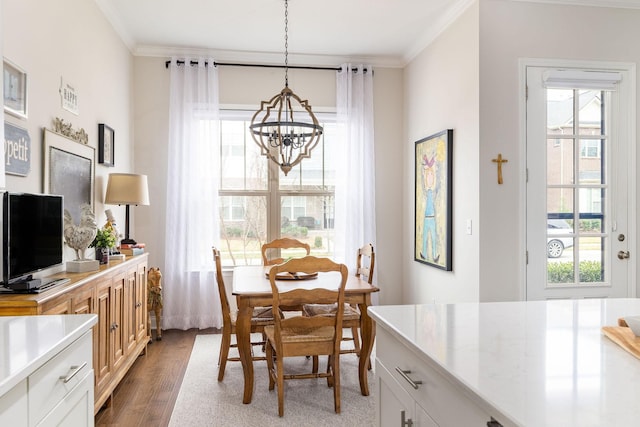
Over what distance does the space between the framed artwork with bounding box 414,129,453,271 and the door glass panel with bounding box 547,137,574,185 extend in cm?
78

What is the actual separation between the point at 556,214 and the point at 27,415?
11.8 ft

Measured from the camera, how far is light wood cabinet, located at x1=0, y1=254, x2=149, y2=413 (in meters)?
2.01

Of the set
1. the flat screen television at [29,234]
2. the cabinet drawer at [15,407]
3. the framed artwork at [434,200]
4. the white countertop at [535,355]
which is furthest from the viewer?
the framed artwork at [434,200]

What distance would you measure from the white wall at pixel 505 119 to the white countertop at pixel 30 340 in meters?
2.88

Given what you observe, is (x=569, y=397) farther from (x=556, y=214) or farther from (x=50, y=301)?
(x=556, y=214)

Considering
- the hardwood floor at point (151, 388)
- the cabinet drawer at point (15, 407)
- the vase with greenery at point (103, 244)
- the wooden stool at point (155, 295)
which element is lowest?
the hardwood floor at point (151, 388)

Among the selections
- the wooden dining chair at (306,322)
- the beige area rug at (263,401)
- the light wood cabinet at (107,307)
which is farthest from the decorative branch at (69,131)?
the beige area rug at (263,401)

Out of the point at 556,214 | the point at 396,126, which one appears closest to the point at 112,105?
the point at 396,126

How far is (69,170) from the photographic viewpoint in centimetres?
307

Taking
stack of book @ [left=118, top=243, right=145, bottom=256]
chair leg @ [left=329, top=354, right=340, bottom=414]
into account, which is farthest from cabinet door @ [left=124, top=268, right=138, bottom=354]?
chair leg @ [left=329, top=354, right=340, bottom=414]

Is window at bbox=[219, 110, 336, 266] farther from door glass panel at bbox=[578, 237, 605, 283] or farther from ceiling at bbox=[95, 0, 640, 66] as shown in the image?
door glass panel at bbox=[578, 237, 605, 283]

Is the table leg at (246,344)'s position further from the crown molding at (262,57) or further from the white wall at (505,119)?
the crown molding at (262,57)

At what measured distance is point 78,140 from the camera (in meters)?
3.25

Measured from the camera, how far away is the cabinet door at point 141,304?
3.65 meters
